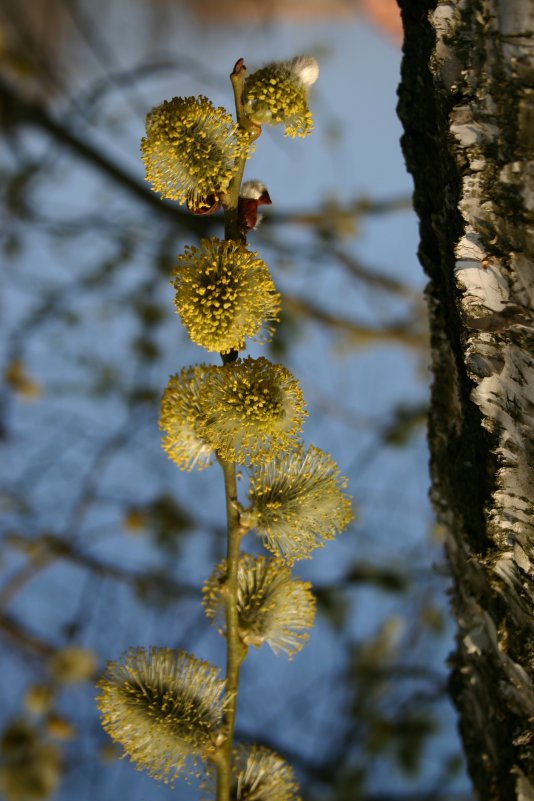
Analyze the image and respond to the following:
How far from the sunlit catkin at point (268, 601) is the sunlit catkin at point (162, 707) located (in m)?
0.05

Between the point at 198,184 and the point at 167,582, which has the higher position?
the point at 167,582

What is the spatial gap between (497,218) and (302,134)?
0.15 meters

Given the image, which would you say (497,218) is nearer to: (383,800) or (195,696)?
(195,696)

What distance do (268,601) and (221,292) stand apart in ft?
0.79

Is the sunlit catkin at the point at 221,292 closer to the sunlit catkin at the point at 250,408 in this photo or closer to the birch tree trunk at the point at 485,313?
the sunlit catkin at the point at 250,408

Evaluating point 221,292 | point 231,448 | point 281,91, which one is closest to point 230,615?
point 231,448

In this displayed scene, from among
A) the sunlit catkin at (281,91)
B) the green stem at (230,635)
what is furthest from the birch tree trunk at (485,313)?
the green stem at (230,635)

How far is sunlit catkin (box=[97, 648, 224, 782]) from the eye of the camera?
1.80ft

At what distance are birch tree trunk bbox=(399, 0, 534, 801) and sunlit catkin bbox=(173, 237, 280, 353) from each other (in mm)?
138

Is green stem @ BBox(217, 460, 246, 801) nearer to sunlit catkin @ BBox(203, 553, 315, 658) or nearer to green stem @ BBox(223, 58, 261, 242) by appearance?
sunlit catkin @ BBox(203, 553, 315, 658)

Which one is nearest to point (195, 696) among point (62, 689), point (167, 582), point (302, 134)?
point (302, 134)

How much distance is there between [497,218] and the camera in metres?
0.49

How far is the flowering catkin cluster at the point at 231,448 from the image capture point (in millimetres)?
498

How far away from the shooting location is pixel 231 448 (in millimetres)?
520
